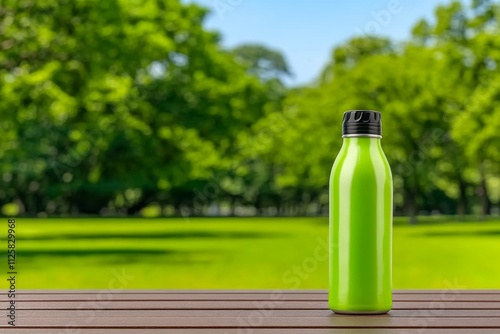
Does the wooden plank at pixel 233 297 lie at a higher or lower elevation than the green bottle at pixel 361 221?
lower

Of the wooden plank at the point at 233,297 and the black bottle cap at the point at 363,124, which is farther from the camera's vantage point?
the wooden plank at the point at 233,297

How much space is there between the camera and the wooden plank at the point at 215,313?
10.2ft

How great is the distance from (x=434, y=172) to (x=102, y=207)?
2570 centimetres

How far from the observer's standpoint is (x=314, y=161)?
4859 centimetres

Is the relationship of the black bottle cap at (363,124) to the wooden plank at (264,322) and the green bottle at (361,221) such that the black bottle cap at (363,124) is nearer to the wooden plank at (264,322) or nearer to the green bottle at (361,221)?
the green bottle at (361,221)

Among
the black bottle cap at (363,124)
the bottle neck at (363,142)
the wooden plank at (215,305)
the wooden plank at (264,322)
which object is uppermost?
the black bottle cap at (363,124)

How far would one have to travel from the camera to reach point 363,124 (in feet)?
10.1

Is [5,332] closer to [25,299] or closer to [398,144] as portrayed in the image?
[25,299]

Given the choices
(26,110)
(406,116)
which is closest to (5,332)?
(26,110)

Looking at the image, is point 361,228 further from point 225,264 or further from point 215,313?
point 225,264

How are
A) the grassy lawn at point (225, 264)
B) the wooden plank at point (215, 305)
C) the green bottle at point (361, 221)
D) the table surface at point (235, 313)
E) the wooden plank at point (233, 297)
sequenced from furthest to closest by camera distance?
the grassy lawn at point (225, 264) < the wooden plank at point (233, 297) < the wooden plank at point (215, 305) < the green bottle at point (361, 221) < the table surface at point (235, 313)

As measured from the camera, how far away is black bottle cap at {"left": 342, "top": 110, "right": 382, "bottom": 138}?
3.08m

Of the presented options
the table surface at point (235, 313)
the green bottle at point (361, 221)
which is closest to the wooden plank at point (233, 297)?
the table surface at point (235, 313)

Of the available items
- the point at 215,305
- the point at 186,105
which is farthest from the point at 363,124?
the point at 186,105
